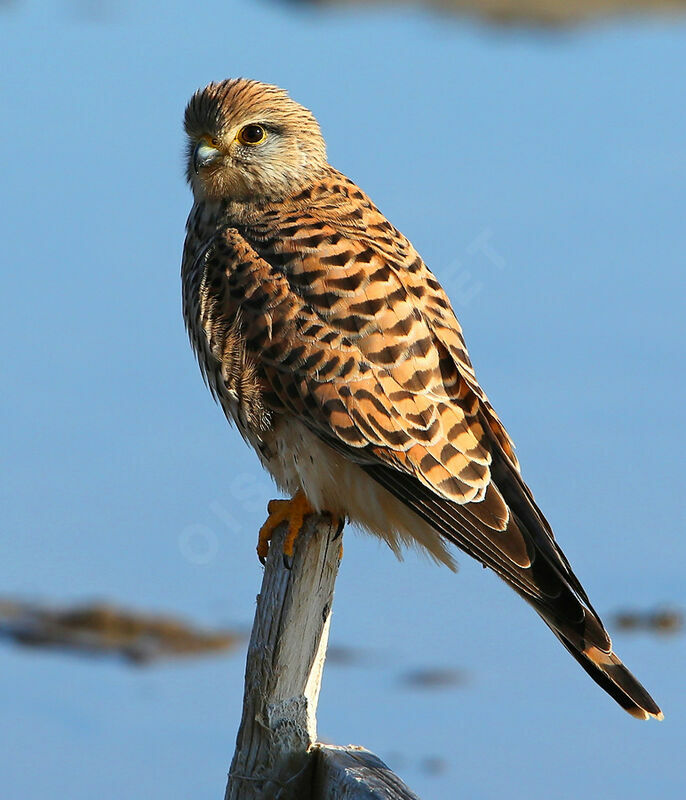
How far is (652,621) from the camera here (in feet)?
19.5

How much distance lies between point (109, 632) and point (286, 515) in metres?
2.99

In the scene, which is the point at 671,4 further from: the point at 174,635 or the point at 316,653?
the point at 316,653

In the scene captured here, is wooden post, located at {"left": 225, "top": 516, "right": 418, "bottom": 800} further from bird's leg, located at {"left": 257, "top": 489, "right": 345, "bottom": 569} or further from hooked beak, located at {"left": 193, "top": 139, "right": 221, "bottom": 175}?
hooked beak, located at {"left": 193, "top": 139, "right": 221, "bottom": 175}

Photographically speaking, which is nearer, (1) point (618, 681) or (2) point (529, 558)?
(1) point (618, 681)

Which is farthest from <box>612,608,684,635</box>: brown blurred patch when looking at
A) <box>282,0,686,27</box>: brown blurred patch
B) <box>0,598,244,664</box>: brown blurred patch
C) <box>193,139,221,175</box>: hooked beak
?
<box>282,0,686,27</box>: brown blurred patch

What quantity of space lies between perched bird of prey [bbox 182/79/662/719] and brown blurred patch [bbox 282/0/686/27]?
1037 centimetres

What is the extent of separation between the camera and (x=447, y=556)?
137 inches

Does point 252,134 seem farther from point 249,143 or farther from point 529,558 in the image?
point 529,558

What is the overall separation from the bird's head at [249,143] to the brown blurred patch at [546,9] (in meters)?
10.0

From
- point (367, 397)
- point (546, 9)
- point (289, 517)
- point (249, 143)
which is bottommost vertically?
point (289, 517)

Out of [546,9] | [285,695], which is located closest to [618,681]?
[285,695]

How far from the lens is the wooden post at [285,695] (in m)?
2.90

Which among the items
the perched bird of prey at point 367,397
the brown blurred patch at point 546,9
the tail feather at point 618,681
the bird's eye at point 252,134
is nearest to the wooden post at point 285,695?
the perched bird of prey at point 367,397

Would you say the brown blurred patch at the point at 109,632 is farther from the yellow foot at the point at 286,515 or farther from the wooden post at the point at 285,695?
the wooden post at the point at 285,695
